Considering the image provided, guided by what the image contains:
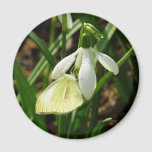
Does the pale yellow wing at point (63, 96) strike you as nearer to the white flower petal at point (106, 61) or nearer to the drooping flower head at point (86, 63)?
the drooping flower head at point (86, 63)

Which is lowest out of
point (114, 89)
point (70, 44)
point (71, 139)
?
point (71, 139)

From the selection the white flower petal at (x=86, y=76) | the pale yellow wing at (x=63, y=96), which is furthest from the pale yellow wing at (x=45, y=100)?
the white flower petal at (x=86, y=76)

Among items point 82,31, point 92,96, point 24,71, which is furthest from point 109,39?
point 24,71

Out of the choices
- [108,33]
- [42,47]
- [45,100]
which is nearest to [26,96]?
[45,100]

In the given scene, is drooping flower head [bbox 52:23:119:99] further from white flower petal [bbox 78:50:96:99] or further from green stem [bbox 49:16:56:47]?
green stem [bbox 49:16:56:47]

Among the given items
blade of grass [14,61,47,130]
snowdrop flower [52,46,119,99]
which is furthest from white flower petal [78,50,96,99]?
blade of grass [14,61,47,130]

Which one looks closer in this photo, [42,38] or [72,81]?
[72,81]

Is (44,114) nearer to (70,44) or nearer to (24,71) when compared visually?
(24,71)
